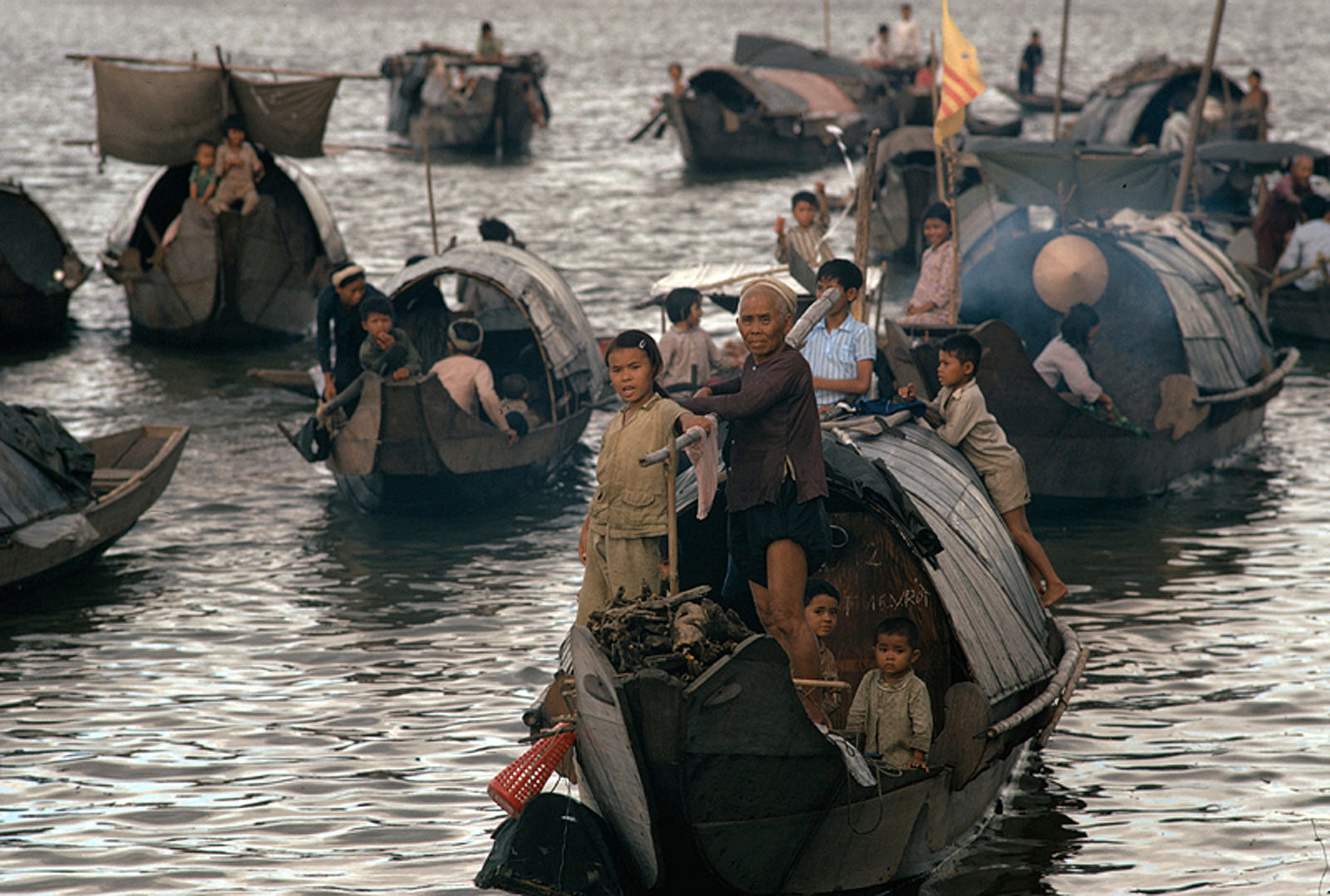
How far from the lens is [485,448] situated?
13.0 m

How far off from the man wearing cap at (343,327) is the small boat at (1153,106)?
18317 mm

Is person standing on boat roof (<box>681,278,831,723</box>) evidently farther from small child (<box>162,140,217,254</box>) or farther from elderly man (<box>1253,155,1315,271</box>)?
elderly man (<box>1253,155,1315,271</box>)

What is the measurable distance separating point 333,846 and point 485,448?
18.8 ft

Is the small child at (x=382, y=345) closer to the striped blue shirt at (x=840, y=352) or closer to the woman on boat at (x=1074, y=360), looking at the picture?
the striped blue shirt at (x=840, y=352)

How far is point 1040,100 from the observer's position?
4247 centimetres

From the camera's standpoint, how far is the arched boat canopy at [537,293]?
13961 mm

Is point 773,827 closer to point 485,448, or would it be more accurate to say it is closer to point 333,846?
point 333,846

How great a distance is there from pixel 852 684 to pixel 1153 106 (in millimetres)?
23004

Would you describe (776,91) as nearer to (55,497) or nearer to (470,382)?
(470,382)

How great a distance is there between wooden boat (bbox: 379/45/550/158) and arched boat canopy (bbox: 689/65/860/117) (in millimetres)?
5251

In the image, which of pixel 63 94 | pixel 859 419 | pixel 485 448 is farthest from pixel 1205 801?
pixel 63 94

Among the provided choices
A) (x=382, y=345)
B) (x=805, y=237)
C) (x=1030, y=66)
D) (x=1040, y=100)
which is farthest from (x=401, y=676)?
(x=1030, y=66)

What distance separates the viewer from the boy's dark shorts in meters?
6.85

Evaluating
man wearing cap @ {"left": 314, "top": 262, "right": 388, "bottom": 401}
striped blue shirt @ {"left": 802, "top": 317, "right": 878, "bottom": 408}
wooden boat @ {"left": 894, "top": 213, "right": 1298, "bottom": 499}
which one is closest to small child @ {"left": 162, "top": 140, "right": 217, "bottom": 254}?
man wearing cap @ {"left": 314, "top": 262, "right": 388, "bottom": 401}
